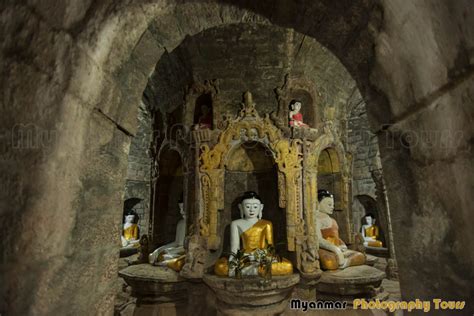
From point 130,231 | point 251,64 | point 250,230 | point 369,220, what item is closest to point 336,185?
point 250,230

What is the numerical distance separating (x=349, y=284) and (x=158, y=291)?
3.54m

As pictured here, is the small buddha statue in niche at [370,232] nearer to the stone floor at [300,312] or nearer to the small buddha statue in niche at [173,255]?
the stone floor at [300,312]

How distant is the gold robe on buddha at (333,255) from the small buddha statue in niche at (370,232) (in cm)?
390

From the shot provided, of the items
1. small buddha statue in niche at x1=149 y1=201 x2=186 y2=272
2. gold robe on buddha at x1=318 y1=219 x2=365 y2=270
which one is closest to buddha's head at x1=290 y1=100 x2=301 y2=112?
gold robe on buddha at x1=318 y1=219 x2=365 y2=270

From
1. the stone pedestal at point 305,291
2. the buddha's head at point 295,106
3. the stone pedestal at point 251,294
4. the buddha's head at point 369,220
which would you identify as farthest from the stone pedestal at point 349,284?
the buddha's head at point 369,220

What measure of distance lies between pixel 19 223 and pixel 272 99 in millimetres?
5428

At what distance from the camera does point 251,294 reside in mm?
4031

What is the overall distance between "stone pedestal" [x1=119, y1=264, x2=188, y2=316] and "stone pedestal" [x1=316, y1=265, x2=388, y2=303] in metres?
2.68

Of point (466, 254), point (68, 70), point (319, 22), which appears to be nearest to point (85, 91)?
point (68, 70)

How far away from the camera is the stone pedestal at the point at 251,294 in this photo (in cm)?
404

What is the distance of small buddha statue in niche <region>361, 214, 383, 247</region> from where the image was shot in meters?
9.17

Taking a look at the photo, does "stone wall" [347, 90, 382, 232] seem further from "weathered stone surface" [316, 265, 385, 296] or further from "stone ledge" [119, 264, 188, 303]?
"stone ledge" [119, 264, 188, 303]

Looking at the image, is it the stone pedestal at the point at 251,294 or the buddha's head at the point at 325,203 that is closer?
the stone pedestal at the point at 251,294

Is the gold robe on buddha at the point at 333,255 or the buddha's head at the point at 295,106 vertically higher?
the buddha's head at the point at 295,106
